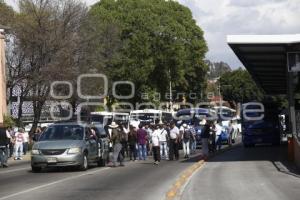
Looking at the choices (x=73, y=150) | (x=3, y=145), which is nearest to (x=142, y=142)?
(x=3, y=145)

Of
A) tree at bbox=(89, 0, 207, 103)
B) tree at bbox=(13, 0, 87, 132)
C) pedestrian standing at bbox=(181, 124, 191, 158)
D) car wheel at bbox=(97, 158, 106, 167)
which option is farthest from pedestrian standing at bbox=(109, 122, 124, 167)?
tree at bbox=(89, 0, 207, 103)

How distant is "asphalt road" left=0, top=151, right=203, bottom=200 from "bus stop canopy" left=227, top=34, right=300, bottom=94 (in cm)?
482

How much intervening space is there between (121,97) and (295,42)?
137ft

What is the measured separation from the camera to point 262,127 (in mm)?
41438

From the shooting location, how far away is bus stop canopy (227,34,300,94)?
72.4ft

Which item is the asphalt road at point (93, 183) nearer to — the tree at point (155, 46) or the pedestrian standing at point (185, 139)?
the pedestrian standing at point (185, 139)

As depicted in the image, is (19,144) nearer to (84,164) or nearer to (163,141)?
(163,141)

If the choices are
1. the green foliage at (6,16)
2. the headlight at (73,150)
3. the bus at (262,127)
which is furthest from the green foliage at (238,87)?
the headlight at (73,150)

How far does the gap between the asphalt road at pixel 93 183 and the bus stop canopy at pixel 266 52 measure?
4.82 meters

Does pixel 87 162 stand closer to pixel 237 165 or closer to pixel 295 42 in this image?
pixel 237 165

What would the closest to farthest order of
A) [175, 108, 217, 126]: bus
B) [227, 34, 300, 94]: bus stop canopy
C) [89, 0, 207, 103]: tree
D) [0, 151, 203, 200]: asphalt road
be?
[0, 151, 203, 200]: asphalt road, [227, 34, 300, 94]: bus stop canopy, [175, 108, 217, 126]: bus, [89, 0, 207, 103]: tree

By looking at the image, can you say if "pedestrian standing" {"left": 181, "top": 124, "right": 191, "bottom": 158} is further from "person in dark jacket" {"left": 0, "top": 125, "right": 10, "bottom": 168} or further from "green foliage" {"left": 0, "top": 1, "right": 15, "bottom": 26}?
"green foliage" {"left": 0, "top": 1, "right": 15, "bottom": 26}

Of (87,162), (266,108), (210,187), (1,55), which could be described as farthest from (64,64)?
(210,187)

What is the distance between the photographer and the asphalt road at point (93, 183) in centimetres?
1573
